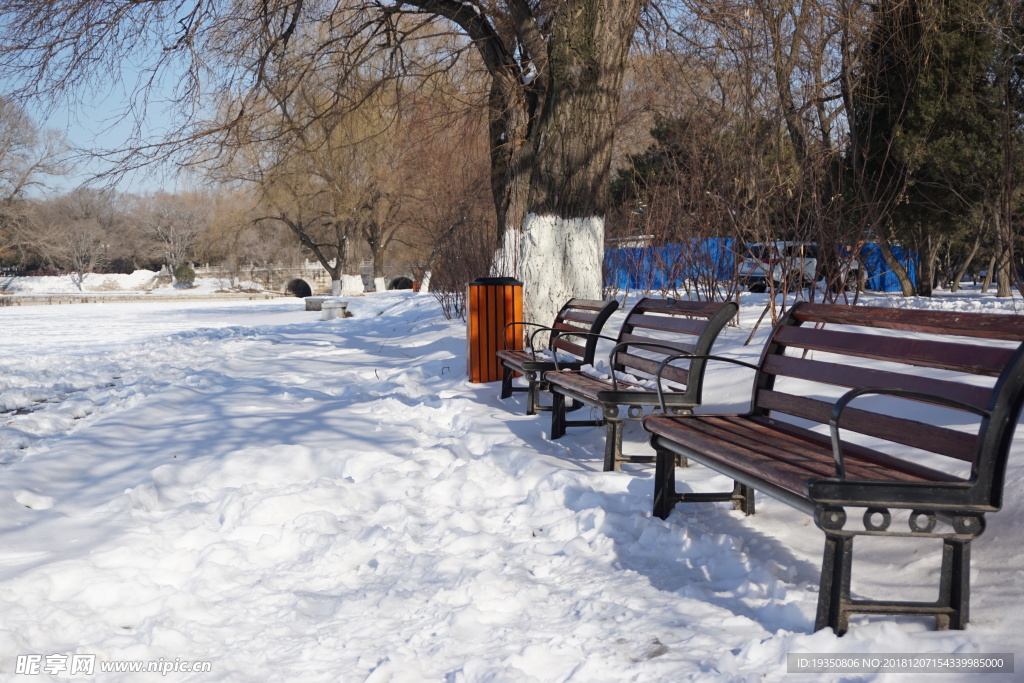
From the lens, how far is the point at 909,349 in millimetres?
3092

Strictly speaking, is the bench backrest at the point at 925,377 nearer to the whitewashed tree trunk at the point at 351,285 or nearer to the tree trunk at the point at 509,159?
the tree trunk at the point at 509,159

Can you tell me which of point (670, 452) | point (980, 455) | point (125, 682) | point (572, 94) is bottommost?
point (125, 682)

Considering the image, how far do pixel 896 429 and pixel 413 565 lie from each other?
1.95m

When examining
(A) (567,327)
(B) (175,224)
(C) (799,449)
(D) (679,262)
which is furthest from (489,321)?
(B) (175,224)

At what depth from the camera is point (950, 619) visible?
2.63 meters

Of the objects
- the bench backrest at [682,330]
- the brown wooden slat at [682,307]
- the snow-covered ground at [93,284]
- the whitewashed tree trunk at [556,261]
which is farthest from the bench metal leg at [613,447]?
the snow-covered ground at [93,284]

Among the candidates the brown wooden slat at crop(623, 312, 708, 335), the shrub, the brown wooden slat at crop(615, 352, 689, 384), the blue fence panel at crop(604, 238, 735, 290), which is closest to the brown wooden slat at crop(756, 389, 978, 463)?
the brown wooden slat at crop(615, 352, 689, 384)

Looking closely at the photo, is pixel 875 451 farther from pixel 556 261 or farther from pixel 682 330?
pixel 556 261

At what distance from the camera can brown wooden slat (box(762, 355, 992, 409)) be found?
2.72 metres

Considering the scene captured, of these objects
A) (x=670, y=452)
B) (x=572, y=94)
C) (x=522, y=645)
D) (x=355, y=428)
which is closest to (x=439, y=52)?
(x=572, y=94)

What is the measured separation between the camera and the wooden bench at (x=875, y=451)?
253 centimetres

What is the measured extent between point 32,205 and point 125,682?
48.7 metres

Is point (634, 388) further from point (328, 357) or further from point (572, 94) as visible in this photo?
point (328, 357)

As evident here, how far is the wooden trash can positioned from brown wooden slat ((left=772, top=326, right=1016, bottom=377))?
4157 millimetres
